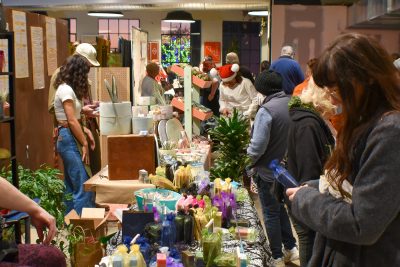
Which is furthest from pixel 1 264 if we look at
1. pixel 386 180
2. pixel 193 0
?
pixel 193 0

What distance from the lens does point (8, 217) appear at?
3086 millimetres

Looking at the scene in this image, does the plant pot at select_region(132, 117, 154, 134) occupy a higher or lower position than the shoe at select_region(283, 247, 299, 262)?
higher

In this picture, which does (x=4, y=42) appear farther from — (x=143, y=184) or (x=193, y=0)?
(x=193, y=0)

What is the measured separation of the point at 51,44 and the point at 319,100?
12.7 feet

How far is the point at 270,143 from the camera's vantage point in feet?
13.1

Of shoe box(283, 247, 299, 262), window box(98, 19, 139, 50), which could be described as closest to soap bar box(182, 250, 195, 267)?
shoe box(283, 247, 299, 262)

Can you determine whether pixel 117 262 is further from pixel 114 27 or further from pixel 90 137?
pixel 114 27

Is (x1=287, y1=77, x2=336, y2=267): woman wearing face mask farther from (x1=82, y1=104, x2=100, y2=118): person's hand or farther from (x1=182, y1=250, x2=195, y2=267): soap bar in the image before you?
(x1=82, y1=104, x2=100, y2=118): person's hand

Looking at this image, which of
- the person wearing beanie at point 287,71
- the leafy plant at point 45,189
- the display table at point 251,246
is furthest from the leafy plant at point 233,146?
the display table at point 251,246

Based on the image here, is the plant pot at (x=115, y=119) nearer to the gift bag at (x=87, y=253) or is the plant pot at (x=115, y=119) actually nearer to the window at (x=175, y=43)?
the gift bag at (x=87, y=253)

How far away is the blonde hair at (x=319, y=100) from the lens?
2.89 metres

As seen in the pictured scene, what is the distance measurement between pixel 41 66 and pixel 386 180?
4.74 metres

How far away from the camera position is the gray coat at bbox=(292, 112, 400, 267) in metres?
1.43

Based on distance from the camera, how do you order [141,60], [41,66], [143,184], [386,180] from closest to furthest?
[386,180] < [143,184] < [41,66] < [141,60]
